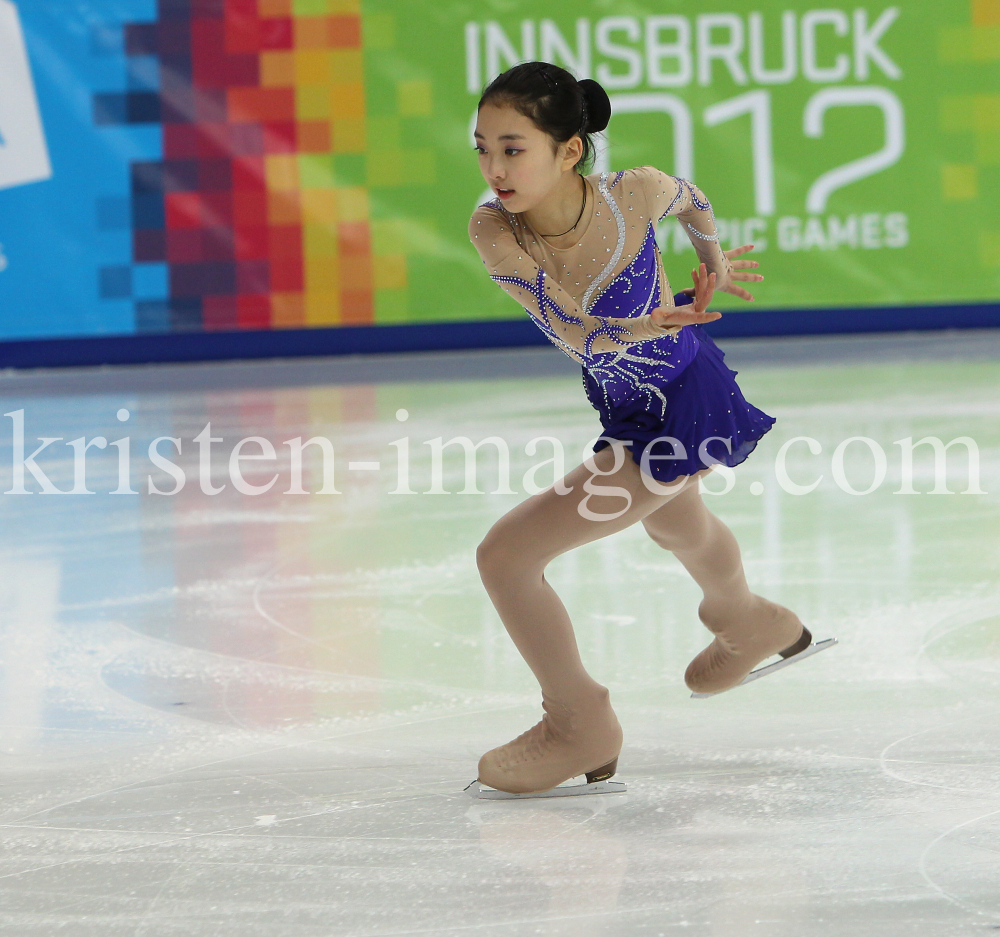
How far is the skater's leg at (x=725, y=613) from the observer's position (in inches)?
87.6

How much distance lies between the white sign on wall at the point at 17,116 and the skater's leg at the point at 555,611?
268 inches

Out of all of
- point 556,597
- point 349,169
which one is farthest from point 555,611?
point 349,169

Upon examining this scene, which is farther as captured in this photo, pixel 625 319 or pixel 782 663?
pixel 782 663

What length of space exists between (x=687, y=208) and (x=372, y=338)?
20.6 ft

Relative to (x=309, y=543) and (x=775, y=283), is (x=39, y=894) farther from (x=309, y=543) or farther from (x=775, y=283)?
(x=775, y=283)

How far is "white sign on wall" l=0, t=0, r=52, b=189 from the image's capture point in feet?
25.9

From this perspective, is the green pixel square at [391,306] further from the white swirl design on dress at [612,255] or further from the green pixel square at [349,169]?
the white swirl design on dress at [612,255]

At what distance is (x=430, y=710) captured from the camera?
236cm

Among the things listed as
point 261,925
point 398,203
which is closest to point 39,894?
point 261,925

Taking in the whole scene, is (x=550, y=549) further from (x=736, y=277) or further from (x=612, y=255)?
(x=736, y=277)

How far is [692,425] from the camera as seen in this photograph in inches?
80.6

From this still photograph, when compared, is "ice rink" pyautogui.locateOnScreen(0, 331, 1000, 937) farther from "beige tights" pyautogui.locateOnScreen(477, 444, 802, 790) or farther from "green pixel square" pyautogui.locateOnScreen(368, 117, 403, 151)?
"green pixel square" pyautogui.locateOnScreen(368, 117, 403, 151)

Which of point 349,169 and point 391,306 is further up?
point 349,169

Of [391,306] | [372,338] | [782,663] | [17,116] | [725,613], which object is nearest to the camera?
[725,613]
